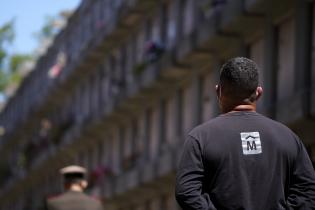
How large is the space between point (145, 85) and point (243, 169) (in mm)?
32550

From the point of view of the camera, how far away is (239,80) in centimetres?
657

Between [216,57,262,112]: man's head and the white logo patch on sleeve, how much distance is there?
21 centimetres

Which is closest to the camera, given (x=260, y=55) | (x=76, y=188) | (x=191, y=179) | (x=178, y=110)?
(x=191, y=179)

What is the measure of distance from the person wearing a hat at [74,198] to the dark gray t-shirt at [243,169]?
540cm

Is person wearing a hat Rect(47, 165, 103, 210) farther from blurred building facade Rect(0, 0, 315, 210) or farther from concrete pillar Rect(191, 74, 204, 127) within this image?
concrete pillar Rect(191, 74, 204, 127)

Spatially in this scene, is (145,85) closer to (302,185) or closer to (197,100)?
(197,100)

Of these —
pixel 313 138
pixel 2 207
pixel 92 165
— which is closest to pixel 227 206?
pixel 313 138

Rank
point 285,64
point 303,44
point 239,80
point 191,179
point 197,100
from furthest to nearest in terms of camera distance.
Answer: point 197,100 → point 285,64 → point 303,44 → point 239,80 → point 191,179

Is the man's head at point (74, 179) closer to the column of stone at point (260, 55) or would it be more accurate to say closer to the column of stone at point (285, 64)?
the column of stone at point (285, 64)

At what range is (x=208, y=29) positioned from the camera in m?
30.4

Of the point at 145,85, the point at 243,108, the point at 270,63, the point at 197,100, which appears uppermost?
the point at 243,108

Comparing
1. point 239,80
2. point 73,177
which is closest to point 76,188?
point 73,177

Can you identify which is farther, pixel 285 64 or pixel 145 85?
pixel 145 85

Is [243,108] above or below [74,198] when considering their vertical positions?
above
